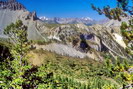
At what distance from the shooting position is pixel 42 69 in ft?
40.9

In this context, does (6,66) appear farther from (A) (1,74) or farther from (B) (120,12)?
(B) (120,12)

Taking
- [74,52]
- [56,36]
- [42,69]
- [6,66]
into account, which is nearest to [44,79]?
[42,69]

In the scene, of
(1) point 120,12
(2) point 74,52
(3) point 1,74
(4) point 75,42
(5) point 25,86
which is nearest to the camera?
(3) point 1,74

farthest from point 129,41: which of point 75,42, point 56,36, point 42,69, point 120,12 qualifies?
point 56,36

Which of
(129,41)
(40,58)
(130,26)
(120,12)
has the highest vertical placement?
(120,12)

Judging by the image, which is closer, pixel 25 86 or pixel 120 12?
pixel 25 86

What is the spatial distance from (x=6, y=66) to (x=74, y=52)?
13922 cm

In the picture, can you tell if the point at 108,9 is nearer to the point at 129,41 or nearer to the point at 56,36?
the point at 129,41

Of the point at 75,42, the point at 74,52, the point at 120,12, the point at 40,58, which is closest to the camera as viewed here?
the point at 120,12

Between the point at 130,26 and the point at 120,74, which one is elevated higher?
the point at 130,26

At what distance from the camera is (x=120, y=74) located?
50.1 ft

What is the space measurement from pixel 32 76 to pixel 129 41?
8534 mm

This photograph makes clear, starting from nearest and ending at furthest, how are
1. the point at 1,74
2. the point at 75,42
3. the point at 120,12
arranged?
the point at 1,74
the point at 120,12
the point at 75,42

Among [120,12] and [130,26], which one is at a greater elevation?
[120,12]
